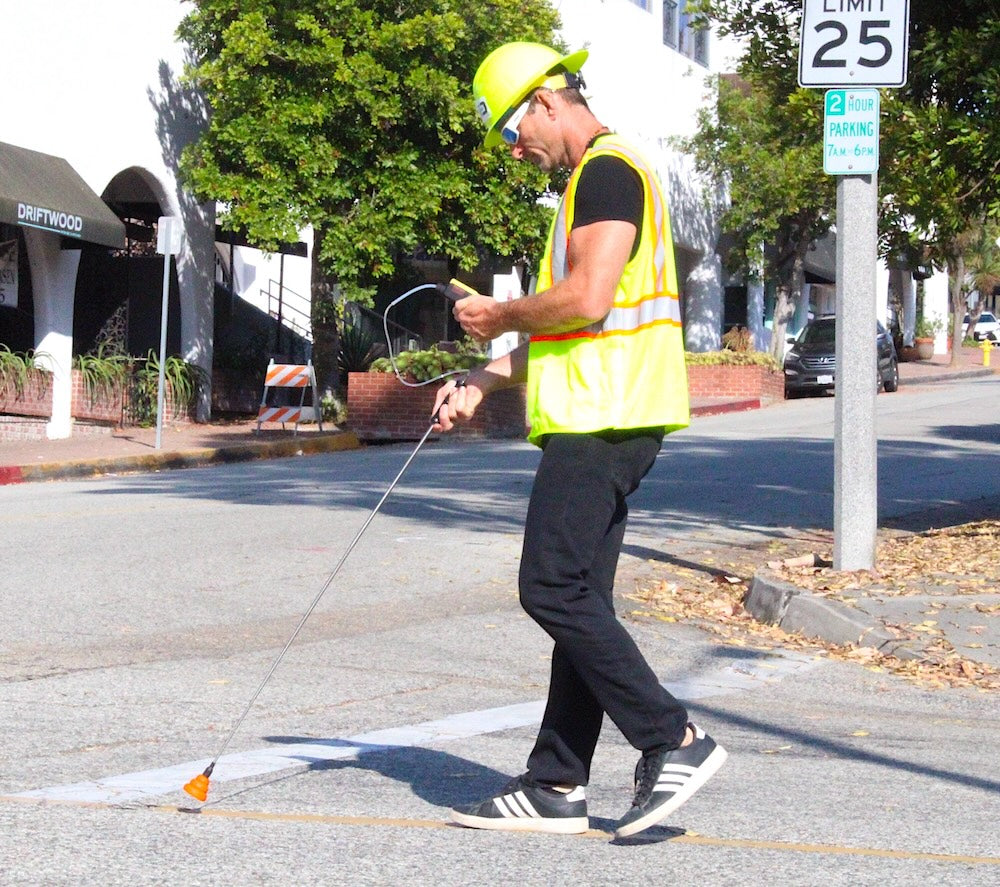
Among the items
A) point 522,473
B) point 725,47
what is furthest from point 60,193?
point 725,47

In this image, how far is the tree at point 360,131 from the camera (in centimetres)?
2111

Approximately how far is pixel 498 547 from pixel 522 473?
17.5 ft

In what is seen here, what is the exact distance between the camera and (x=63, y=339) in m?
21.4

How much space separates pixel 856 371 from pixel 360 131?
1418 centimetres

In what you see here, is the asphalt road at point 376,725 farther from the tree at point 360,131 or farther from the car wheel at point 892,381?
the car wheel at point 892,381

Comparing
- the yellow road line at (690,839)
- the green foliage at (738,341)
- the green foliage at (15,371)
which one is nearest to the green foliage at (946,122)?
the yellow road line at (690,839)

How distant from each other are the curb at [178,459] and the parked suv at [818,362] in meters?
14.2

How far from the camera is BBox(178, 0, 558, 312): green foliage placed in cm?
2111

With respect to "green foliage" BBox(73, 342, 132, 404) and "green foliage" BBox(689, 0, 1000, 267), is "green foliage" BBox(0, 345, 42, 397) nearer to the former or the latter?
"green foliage" BBox(73, 342, 132, 404)

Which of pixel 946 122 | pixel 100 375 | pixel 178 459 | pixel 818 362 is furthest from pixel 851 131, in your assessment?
pixel 818 362

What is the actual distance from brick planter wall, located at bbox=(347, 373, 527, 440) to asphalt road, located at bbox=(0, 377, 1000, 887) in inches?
378

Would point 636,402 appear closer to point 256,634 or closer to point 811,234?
point 256,634

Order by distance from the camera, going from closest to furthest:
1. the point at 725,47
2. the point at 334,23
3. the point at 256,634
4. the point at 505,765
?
the point at 505,765
the point at 256,634
the point at 334,23
the point at 725,47

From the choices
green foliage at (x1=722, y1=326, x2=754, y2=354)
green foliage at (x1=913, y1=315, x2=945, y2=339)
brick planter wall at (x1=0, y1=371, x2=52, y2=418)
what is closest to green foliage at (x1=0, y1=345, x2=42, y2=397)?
brick planter wall at (x1=0, y1=371, x2=52, y2=418)
